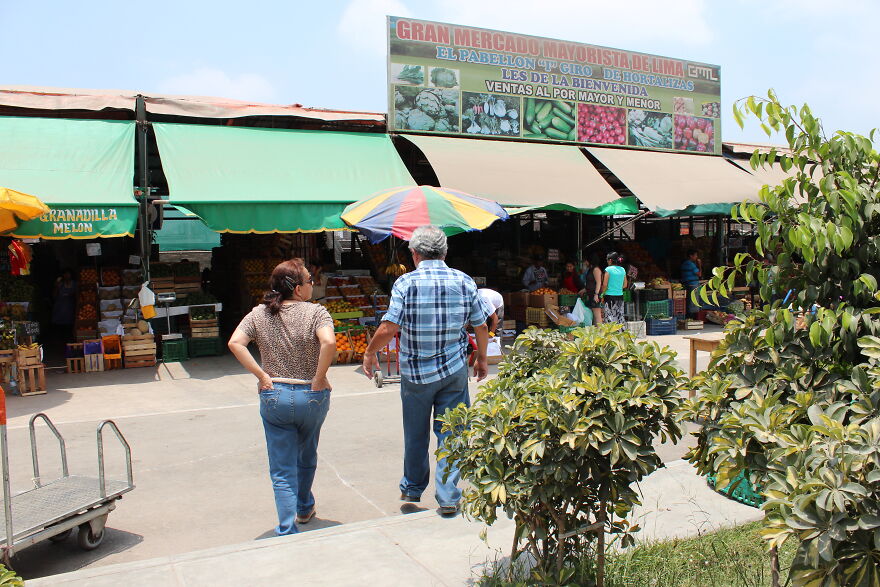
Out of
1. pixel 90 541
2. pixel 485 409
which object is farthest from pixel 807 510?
pixel 90 541

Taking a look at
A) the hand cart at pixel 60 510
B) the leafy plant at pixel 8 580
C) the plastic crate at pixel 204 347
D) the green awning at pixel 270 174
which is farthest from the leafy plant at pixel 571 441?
the plastic crate at pixel 204 347

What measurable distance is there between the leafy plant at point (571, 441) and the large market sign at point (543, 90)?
11.2 meters

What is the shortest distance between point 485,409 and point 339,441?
4.29 m

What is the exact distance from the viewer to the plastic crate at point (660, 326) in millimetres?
15305

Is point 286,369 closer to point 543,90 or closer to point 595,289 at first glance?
point 595,289

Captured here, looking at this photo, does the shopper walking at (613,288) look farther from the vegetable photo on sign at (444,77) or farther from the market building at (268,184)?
the vegetable photo on sign at (444,77)

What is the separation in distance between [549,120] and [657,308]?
15.5 feet

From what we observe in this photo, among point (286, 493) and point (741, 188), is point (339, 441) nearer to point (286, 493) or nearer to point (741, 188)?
point (286, 493)

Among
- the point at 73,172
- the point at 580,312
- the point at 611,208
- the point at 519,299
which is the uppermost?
the point at 73,172

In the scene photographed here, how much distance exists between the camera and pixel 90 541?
477 cm

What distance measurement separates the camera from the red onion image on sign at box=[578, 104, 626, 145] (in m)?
16.2

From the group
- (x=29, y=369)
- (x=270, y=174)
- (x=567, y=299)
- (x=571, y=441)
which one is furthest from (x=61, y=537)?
(x=567, y=299)

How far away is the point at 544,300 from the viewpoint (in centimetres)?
1470

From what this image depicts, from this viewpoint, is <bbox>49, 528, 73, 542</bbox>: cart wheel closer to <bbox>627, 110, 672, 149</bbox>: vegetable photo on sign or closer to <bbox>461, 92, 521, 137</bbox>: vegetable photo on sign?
<bbox>461, 92, 521, 137</bbox>: vegetable photo on sign
